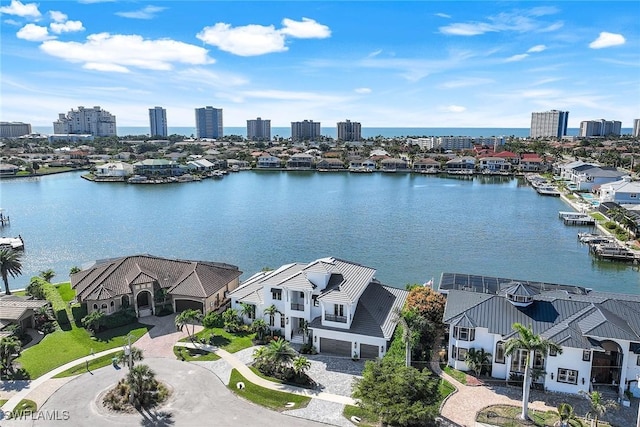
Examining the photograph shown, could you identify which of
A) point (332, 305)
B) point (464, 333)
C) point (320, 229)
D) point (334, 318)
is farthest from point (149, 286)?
point (320, 229)

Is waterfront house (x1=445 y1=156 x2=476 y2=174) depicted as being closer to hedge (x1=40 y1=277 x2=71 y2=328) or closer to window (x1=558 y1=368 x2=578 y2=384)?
window (x1=558 y1=368 x2=578 y2=384)

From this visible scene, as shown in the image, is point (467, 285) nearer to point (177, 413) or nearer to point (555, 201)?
Answer: point (177, 413)

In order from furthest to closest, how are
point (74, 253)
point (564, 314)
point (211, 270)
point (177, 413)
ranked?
1. point (74, 253)
2. point (211, 270)
3. point (564, 314)
4. point (177, 413)

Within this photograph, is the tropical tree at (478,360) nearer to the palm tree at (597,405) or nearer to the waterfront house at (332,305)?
the waterfront house at (332,305)

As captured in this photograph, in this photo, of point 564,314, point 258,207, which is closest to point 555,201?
point 258,207

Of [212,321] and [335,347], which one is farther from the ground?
[212,321]

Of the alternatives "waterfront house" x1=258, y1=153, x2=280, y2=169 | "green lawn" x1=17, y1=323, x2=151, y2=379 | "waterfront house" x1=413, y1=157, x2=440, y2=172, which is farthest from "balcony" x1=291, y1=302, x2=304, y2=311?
"waterfront house" x1=258, y1=153, x2=280, y2=169

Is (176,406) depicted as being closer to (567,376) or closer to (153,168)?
(567,376)

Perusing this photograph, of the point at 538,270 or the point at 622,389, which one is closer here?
the point at 622,389

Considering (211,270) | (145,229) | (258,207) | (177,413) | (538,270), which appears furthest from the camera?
(258,207)
